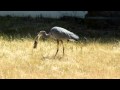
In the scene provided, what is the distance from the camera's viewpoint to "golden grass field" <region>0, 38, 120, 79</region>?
3.75m

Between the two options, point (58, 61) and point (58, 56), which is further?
point (58, 56)

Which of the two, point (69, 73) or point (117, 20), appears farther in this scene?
point (117, 20)

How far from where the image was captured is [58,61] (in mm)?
4410

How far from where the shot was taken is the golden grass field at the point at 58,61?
375cm

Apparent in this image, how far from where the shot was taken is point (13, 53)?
472cm

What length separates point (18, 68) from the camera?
156 inches

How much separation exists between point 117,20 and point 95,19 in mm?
517
